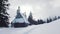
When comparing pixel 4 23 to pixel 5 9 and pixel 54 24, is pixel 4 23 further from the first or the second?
pixel 54 24

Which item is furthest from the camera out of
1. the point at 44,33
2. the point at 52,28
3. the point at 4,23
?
the point at 4,23

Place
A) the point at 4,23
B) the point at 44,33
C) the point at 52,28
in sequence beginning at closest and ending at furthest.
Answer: the point at 44,33 → the point at 52,28 → the point at 4,23

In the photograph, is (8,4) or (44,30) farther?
(8,4)

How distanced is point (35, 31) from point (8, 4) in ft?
65.7

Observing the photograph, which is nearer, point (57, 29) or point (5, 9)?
point (57, 29)

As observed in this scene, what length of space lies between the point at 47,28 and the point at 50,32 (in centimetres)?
30

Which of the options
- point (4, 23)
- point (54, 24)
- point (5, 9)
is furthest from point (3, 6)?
point (54, 24)

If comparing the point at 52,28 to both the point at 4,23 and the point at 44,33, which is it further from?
the point at 4,23

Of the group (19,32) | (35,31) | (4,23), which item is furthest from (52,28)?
(4,23)

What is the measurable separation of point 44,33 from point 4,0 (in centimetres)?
2035

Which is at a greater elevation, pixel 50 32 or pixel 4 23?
pixel 50 32

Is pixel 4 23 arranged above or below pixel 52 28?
below

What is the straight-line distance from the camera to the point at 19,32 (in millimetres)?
5027

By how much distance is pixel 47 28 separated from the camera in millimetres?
5184
